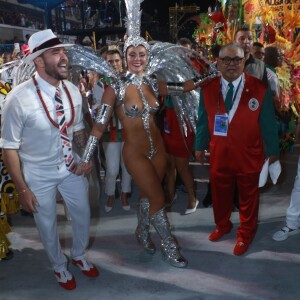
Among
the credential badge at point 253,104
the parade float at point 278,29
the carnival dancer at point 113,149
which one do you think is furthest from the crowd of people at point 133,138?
the parade float at point 278,29

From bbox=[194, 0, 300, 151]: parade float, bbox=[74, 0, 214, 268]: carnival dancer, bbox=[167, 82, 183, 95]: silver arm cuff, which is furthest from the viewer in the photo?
bbox=[194, 0, 300, 151]: parade float

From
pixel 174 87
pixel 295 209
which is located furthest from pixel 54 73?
pixel 295 209

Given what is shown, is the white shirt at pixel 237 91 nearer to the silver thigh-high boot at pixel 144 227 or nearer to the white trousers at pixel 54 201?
the silver thigh-high boot at pixel 144 227

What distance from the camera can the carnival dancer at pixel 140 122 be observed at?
9.09 ft

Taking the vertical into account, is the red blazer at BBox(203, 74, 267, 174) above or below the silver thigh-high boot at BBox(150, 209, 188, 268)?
above

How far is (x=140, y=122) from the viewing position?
110 inches

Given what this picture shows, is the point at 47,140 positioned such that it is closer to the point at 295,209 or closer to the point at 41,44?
the point at 41,44

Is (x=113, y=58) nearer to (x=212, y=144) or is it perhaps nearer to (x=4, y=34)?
(x=212, y=144)

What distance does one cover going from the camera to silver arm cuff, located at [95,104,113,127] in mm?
2715

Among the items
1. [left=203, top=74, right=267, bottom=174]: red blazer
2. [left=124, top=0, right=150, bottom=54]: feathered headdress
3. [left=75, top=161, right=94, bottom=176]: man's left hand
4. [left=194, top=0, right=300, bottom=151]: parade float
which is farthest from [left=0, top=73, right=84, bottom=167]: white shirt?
[left=194, top=0, right=300, bottom=151]: parade float

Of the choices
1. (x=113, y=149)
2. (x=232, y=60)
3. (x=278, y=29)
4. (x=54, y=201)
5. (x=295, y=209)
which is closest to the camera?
(x=54, y=201)

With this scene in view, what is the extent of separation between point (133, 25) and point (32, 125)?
1.06 meters

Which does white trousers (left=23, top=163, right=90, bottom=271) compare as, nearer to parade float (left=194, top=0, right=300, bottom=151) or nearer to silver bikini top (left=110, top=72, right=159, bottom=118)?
silver bikini top (left=110, top=72, right=159, bottom=118)

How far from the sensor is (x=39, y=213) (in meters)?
2.53
